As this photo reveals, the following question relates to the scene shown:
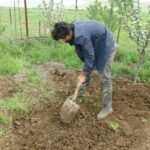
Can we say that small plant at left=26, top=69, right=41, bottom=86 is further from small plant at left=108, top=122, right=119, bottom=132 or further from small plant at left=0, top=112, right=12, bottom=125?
small plant at left=108, top=122, right=119, bottom=132

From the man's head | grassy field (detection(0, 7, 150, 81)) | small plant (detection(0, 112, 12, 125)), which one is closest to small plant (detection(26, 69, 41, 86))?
grassy field (detection(0, 7, 150, 81))

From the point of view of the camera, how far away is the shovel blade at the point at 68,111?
5.76m

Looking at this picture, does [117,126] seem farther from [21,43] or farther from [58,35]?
[21,43]

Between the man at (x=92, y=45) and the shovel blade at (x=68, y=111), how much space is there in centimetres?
38

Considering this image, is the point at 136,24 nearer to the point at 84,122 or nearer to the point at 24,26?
the point at 84,122

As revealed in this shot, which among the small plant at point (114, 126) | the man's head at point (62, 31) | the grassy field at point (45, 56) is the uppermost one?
the man's head at point (62, 31)

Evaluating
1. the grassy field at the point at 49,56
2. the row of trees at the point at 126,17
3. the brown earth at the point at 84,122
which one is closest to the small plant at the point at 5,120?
the brown earth at the point at 84,122

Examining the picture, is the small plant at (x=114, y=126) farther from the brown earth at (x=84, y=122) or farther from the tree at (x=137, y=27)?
the tree at (x=137, y=27)

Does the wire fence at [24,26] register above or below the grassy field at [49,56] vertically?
above

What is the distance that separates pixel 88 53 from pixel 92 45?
0.18m

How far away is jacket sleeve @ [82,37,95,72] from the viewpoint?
17.5 feet

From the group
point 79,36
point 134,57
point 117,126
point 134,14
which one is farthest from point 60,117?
point 134,57

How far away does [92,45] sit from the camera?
5.48 meters

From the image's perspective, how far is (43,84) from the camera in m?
6.97
